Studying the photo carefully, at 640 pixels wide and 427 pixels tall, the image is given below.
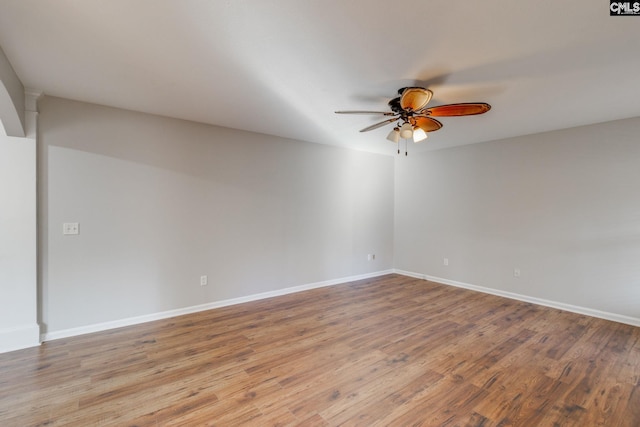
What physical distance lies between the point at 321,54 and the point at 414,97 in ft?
3.03

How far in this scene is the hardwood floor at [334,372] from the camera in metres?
1.86

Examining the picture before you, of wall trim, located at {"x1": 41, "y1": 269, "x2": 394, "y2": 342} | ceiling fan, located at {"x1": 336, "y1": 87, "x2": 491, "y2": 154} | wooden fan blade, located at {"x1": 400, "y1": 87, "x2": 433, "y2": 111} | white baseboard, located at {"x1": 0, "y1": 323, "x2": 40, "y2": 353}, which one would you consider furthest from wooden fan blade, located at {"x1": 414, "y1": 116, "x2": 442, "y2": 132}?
white baseboard, located at {"x1": 0, "y1": 323, "x2": 40, "y2": 353}

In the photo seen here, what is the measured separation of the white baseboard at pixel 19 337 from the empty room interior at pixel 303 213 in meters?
0.01

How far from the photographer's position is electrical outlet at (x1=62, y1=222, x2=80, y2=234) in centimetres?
294

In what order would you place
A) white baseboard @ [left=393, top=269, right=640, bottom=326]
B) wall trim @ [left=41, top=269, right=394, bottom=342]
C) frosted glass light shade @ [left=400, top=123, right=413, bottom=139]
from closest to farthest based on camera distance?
frosted glass light shade @ [left=400, top=123, right=413, bottom=139] → wall trim @ [left=41, top=269, right=394, bottom=342] → white baseboard @ [left=393, top=269, right=640, bottom=326]

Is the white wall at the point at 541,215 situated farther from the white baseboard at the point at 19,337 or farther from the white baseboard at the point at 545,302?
the white baseboard at the point at 19,337

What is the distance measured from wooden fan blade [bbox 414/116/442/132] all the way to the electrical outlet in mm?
3759

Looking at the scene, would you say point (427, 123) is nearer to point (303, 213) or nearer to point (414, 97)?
point (414, 97)

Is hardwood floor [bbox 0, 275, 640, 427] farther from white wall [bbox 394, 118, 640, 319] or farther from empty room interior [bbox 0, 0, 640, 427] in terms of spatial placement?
white wall [bbox 394, 118, 640, 319]

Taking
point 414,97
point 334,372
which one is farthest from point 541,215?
point 334,372

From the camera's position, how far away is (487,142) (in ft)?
15.2

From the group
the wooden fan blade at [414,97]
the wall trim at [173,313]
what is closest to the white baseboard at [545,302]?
the wall trim at [173,313]

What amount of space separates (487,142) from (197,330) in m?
5.04

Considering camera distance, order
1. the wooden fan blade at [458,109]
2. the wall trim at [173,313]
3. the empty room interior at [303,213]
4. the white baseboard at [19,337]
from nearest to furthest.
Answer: the empty room interior at [303,213] → the wooden fan blade at [458,109] → the white baseboard at [19,337] → the wall trim at [173,313]
